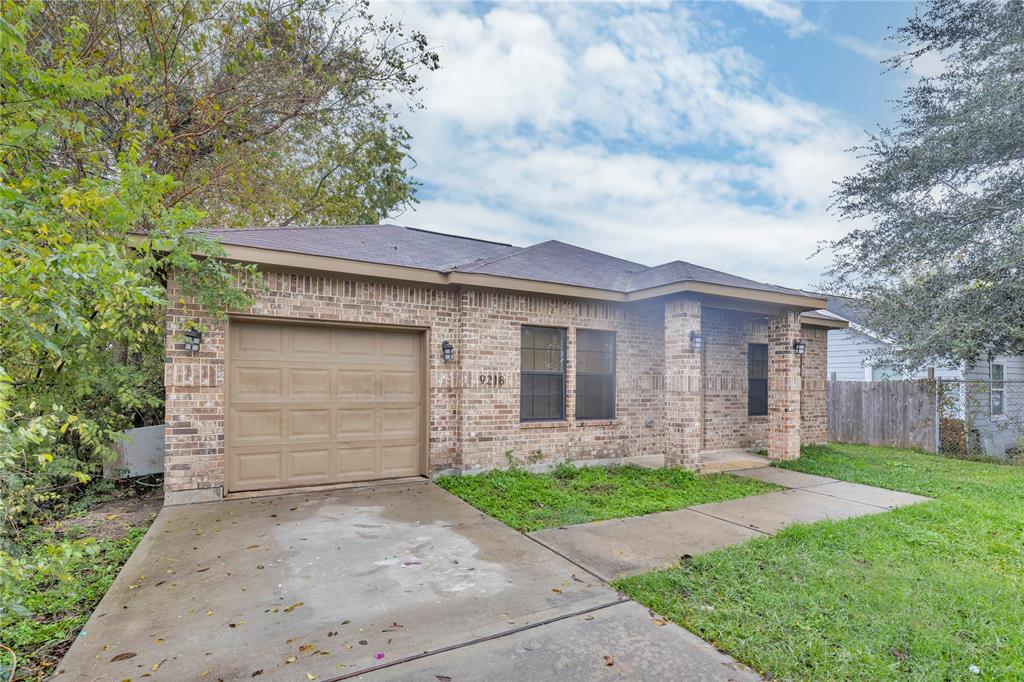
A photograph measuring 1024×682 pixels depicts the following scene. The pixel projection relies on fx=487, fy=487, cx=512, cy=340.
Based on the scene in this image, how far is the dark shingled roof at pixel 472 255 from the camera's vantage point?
6406mm

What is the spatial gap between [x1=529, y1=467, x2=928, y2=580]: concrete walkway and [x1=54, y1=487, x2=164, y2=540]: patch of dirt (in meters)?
4.14

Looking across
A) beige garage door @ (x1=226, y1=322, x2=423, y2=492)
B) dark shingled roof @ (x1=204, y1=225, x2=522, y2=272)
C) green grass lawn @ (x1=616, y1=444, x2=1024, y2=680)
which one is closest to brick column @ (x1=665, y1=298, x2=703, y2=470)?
green grass lawn @ (x1=616, y1=444, x2=1024, y2=680)

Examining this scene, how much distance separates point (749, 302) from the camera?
7.85 m

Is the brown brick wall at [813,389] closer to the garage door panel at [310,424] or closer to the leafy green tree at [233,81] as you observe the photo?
the garage door panel at [310,424]

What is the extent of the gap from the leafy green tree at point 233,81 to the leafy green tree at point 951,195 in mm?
10226

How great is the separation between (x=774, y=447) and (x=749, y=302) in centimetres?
273

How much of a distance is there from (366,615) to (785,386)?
785 centimetres

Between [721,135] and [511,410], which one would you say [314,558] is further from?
[721,135]

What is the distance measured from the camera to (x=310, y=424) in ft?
20.6

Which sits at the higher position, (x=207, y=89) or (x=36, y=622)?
(x=207, y=89)

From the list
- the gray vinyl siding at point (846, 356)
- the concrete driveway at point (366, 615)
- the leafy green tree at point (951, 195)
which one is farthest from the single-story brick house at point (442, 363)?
the gray vinyl siding at point (846, 356)

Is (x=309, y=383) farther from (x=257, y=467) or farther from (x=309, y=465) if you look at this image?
(x=257, y=467)

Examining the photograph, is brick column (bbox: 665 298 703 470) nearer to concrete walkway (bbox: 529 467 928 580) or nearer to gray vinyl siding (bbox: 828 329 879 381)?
concrete walkway (bbox: 529 467 928 580)

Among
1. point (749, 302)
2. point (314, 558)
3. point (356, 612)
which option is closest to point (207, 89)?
point (314, 558)
